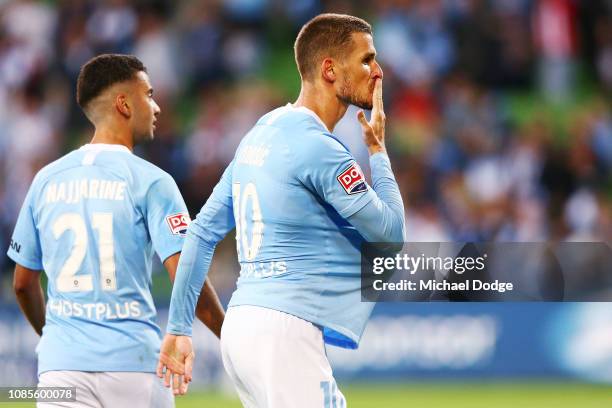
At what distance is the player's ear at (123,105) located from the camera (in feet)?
16.4

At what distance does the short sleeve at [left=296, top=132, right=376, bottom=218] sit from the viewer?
3.91 meters

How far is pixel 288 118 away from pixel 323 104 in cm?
20

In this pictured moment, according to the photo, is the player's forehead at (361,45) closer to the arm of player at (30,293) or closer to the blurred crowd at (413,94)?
the arm of player at (30,293)

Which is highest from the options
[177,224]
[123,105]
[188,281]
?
[123,105]

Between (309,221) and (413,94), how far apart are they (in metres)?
9.99

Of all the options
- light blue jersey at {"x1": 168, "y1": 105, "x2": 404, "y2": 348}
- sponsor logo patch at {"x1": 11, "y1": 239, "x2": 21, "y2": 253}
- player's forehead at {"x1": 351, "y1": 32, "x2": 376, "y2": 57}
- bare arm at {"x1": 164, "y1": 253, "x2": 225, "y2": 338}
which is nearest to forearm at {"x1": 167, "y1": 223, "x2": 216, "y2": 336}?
light blue jersey at {"x1": 168, "y1": 105, "x2": 404, "y2": 348}

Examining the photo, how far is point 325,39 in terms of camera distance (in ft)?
14.1

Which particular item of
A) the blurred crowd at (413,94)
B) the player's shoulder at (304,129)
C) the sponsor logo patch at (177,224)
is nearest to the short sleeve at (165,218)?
the sponsor logo patch at (177,224)

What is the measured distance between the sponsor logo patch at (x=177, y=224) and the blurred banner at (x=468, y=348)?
617 centimetres

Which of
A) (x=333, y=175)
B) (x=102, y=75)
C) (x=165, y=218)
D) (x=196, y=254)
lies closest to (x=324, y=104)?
(x=333, y=175)

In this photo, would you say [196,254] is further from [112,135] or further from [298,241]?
[112,135]

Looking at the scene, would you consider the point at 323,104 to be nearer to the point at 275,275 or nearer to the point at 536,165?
the point at 275,275

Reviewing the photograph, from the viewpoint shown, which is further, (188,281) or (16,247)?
(16,247)

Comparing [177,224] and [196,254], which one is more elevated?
[177,224]
